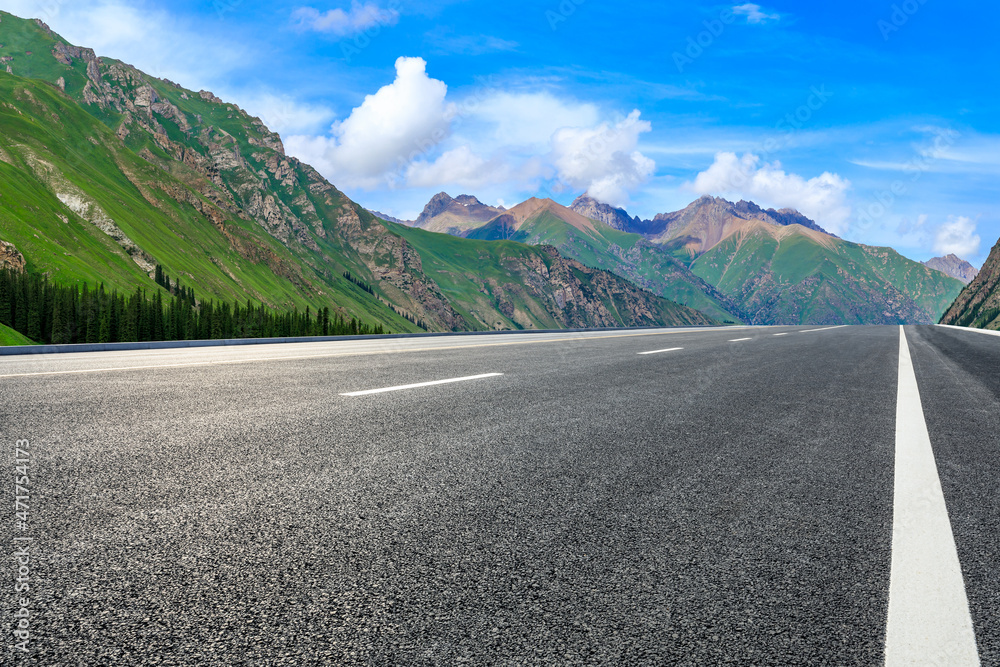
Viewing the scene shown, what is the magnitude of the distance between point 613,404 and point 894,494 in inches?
128

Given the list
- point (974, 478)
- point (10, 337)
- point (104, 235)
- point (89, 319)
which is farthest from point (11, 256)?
point (974, 478)

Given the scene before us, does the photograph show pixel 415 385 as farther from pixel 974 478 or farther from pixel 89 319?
pixel 89 319

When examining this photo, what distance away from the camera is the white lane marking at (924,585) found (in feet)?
6.40

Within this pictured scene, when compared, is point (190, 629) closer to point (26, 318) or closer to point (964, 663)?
point (964, 663)

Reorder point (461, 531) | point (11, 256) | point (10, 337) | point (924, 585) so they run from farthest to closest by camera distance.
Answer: point (11, 256), point (10, 337), point (461, 531), point (924, 585)

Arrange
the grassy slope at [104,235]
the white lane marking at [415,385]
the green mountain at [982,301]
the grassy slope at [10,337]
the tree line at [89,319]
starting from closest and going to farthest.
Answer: the white lane marking at [415,385], the grassy slope at [10,337], the tree line at [89,319], the grassy slope at [104,235], the green mountain at [982,301]

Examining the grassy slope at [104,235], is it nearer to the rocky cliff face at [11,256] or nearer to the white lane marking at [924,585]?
the rocky cliff face at [11,256]

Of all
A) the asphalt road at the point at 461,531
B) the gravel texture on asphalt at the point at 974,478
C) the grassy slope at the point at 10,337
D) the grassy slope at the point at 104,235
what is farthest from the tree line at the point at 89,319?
the asphalt road at the point at 461,531

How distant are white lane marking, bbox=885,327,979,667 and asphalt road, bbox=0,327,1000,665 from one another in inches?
2.1

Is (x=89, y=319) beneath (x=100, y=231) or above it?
beneath

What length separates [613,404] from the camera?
670 centimetres

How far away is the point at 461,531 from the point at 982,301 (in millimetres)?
210404

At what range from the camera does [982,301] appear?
537ft

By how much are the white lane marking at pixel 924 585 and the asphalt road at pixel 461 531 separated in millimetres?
53
